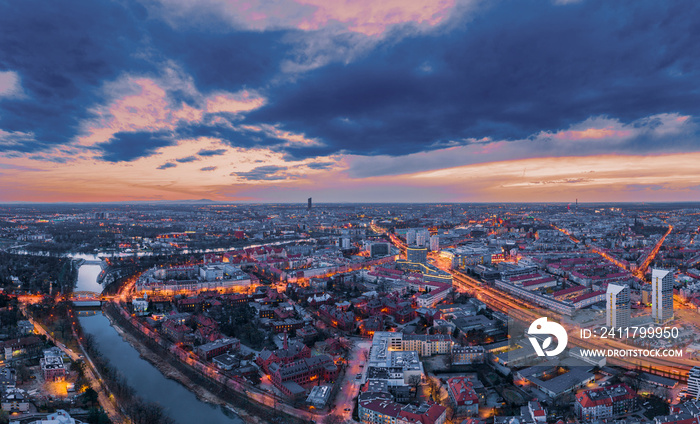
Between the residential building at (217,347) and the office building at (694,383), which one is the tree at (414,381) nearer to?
the residential building at (217,347)

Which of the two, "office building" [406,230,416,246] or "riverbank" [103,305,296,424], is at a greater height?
"office building" [406,230,416,246]

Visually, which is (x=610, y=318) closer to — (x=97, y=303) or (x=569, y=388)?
(x=569, y=388)

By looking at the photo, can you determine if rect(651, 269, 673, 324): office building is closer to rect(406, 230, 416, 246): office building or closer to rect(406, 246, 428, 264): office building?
rect(406, 246, 428, 264): office building

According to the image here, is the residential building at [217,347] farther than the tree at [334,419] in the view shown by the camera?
Yes

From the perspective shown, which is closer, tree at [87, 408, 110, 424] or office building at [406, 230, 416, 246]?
tree at [87, 408, 110, 424]

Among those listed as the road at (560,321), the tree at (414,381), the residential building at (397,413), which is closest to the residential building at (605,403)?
the road at (560,321)

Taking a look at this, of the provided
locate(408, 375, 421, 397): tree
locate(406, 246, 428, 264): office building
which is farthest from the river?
locate(406, 246, 428, 264): office building

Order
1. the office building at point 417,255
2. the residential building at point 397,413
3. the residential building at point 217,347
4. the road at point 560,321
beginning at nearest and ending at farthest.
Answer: the residential building at point 397,413
the road at point 560,321
the residential building at point 217,347
the office building at point 417,255
